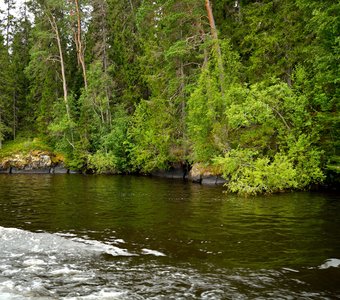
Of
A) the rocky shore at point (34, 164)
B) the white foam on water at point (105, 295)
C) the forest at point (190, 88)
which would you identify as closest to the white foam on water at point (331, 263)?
the white foam on water at point (105, 295)

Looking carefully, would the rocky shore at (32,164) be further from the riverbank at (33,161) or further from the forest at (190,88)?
the forest at (190,88)

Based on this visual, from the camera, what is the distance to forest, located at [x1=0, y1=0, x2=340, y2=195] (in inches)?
723

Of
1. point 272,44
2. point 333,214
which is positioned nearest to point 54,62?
point 272,44

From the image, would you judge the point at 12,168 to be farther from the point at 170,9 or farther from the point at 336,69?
the point at 336,69

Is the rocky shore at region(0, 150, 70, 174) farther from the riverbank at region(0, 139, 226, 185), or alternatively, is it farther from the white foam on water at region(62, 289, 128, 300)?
the white foam on water at region(62, 289, 128, 300)

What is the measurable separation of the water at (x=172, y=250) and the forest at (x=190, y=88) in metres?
4.70

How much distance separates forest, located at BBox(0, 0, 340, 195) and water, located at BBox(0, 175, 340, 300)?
4.70 m

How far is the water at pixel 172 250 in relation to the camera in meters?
6.23

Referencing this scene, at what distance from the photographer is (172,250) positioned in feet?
28.2

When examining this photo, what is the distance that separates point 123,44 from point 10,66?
703 inches

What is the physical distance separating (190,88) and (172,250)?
18471mm

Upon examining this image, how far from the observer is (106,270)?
7.18 metres

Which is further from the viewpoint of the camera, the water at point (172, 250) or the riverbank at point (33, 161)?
the riverbank at point (33, 161)

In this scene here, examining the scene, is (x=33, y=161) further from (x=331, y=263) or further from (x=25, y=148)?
(x=331, y=263)
